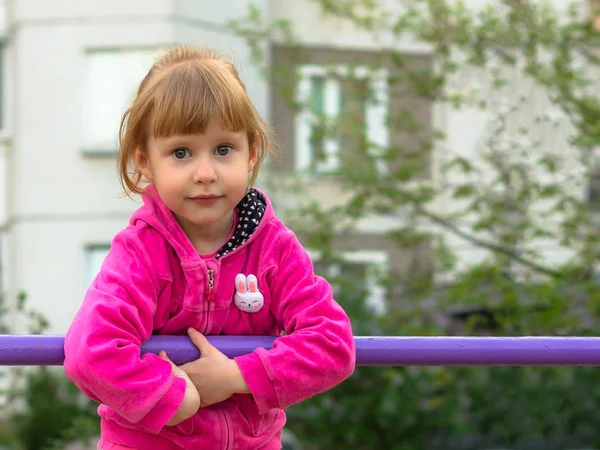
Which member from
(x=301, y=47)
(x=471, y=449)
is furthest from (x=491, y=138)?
(x=471, y=449)

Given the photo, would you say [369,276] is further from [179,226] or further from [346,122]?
[179,226]

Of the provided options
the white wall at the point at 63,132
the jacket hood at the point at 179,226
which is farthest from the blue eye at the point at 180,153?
the white wall at the point at 63,132

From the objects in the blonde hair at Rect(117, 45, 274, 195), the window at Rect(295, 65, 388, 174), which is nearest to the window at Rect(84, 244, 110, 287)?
the window at Rect(295, 65, 388, 174)

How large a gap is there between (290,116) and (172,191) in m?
13.2

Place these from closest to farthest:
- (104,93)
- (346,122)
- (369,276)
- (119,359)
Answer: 1. (119,359)
2. (346,122)
3. (369,276)
4. (104,93)

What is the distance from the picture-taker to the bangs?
219cm

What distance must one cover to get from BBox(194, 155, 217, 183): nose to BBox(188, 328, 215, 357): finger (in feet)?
0.90

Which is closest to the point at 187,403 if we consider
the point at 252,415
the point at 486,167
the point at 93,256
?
the point at 252,415

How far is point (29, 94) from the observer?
15180 millimetres

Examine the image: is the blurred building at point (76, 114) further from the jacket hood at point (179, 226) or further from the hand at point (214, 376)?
the hand at point (214, 376)

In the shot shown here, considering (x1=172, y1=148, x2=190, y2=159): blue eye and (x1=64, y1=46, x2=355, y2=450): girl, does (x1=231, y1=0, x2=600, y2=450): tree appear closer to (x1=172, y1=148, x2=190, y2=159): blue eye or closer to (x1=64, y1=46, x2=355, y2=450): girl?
(x1=64, y1=46, x2=355, y2=450): girl

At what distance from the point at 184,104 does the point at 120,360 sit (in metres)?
0.47

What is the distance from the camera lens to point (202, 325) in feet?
7.45

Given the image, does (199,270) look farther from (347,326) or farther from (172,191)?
(347,326)
